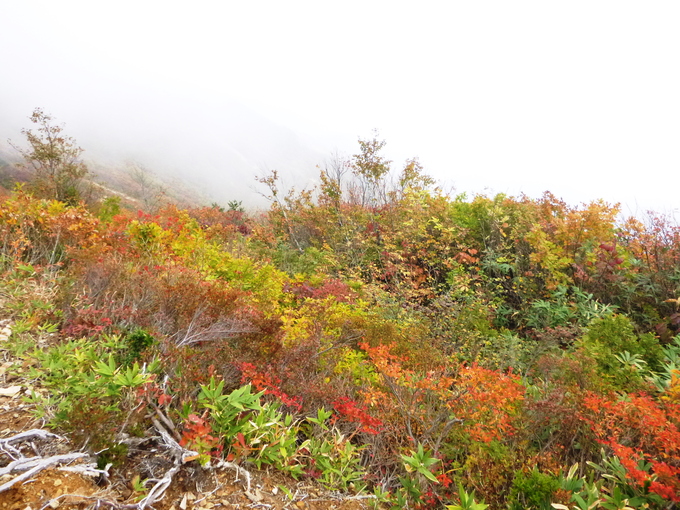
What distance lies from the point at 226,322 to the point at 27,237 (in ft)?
11.5

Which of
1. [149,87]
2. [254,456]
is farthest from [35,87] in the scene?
[254,456]

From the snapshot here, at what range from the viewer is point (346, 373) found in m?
3.35

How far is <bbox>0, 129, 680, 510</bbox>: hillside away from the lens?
196cm

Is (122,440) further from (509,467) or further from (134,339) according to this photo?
(509,467)

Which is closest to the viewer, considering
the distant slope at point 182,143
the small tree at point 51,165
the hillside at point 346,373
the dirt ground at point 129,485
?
the dirt ground at point 129,485

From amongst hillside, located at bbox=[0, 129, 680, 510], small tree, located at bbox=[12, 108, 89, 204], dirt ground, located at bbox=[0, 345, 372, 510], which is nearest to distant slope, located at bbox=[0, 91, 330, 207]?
small tree, located at bbox=[12, 108, 89, 204]

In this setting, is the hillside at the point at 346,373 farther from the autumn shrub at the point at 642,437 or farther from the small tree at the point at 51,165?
the small tree at the point at 51,165

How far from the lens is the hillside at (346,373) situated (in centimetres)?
196

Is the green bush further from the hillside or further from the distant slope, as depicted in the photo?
the distant slope

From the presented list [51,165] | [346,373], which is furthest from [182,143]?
[346,373]

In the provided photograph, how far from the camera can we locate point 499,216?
731 cm

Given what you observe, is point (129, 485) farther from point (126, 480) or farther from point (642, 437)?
point (642, 437)

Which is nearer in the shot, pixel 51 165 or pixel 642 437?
pixel 642 437

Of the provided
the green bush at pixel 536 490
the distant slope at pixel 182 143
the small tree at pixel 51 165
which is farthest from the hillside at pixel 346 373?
the distant slope at pixel 182 143
